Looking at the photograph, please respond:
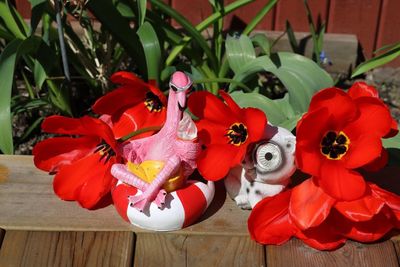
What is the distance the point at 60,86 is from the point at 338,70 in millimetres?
1064

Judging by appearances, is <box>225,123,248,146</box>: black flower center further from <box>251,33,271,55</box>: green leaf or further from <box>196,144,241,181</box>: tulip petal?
<box>251,33,271,55</box>: green leaf

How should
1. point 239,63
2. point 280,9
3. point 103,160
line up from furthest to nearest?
point 280,9 → point 239,63 → point 103,160

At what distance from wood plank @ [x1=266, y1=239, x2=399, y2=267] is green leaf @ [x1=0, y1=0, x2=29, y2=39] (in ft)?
3.25

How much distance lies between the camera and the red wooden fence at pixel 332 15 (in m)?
2.50

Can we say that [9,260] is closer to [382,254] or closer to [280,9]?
[382,254]

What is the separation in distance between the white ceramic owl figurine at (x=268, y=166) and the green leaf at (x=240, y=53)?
517 mm

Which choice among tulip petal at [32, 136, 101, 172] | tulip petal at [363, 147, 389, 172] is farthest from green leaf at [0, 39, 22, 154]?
tulip petal at [363, 147, 389, 172]

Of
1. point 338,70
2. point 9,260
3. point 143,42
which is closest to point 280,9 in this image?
point 338,70

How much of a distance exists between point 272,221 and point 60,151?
0.58 meters

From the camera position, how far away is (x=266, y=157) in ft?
5.08

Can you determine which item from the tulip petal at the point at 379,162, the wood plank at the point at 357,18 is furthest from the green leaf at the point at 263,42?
the tulip petal at the point at 379,162

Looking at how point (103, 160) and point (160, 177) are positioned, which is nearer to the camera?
point (160, 177)

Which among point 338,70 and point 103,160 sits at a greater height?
point 103,160

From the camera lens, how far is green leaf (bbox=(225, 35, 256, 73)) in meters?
2.08
